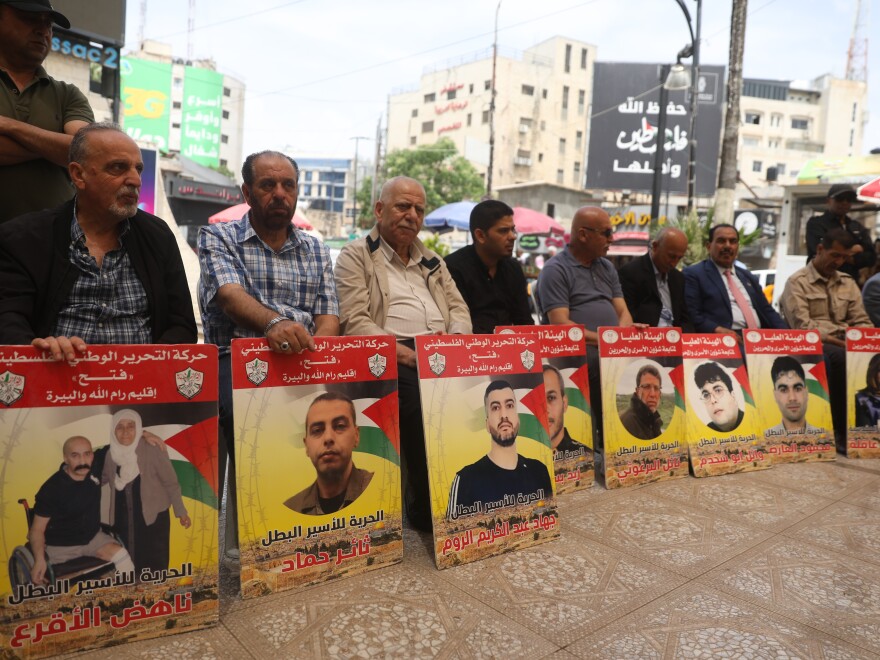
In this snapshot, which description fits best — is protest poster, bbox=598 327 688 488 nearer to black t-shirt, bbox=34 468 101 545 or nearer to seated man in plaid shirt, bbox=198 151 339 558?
seated man in plaid shirt, bbox=198 151 339 558

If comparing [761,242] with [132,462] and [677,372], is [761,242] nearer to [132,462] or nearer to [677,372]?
[677,372]

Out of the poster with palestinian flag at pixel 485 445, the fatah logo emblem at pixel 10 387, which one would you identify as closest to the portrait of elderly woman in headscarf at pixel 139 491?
the fatah logo emblem at pixel 10 387

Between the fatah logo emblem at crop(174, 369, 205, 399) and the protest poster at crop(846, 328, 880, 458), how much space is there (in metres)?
4.84

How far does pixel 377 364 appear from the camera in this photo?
2873 mm

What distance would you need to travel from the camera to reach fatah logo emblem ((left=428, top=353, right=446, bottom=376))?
2998 mm

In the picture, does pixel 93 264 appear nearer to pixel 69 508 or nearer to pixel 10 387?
pixel 10 387

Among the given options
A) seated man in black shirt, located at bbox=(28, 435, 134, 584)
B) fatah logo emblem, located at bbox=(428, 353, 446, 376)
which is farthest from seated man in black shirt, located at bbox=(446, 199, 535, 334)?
seated man in black shirt, located at bbox=(28, 435, 134, 584)

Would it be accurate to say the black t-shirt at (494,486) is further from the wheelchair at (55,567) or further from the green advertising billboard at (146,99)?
the green advertising billboard at (146,99)

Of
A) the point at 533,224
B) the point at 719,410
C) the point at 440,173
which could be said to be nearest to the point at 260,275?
the point at 719,410

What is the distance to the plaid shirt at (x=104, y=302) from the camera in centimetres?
245

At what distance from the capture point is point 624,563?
9.79 ft

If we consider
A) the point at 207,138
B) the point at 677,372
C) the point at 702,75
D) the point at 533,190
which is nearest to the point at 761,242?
the point at 702,75

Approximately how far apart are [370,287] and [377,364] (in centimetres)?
83

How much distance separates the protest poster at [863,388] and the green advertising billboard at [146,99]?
63751 millimetres
